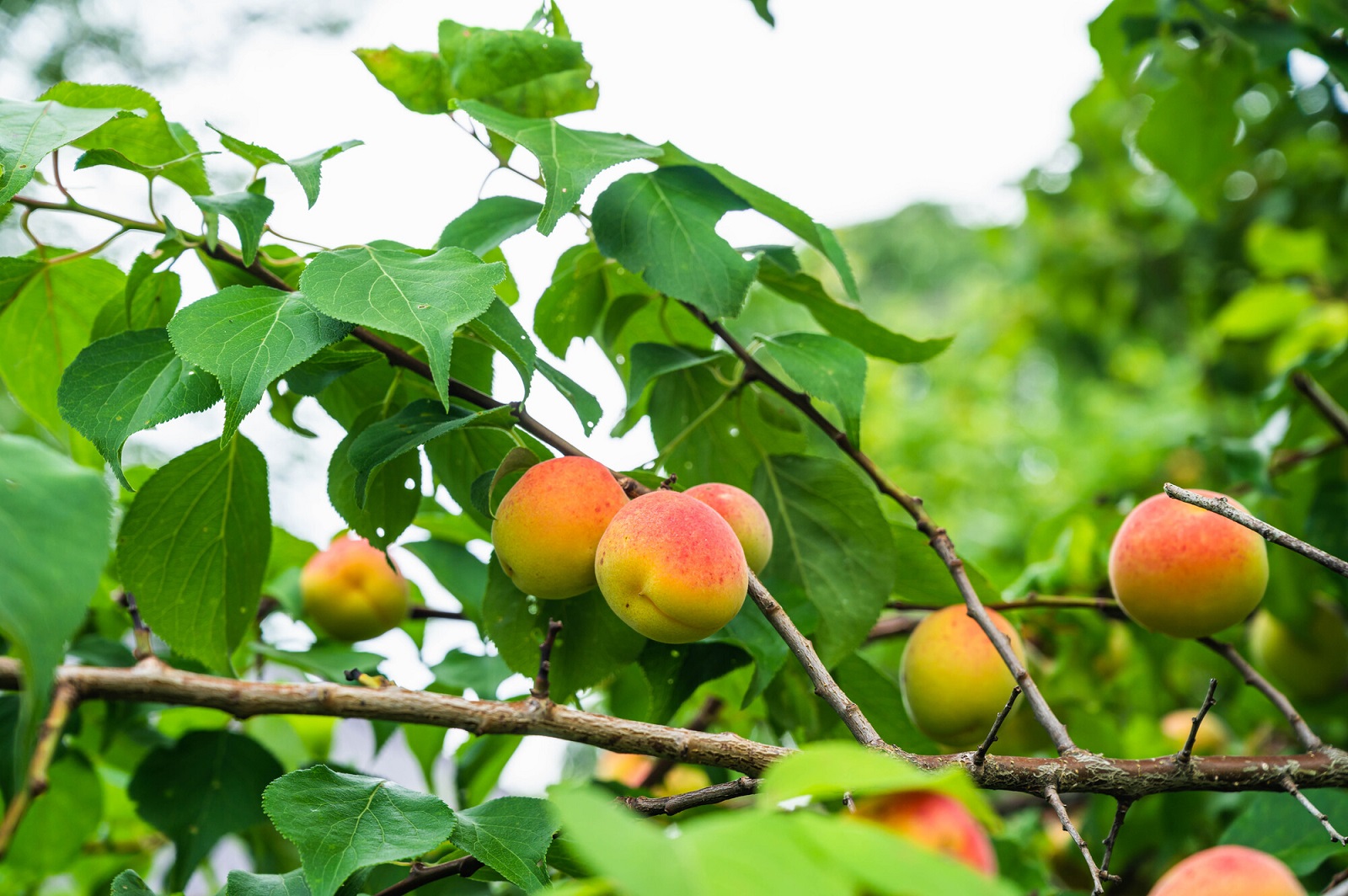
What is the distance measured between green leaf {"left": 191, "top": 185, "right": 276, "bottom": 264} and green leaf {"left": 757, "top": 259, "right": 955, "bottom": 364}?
1.38ft

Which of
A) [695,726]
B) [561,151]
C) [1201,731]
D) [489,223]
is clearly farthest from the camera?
[1201,731]

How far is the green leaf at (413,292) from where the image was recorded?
0.56 meters

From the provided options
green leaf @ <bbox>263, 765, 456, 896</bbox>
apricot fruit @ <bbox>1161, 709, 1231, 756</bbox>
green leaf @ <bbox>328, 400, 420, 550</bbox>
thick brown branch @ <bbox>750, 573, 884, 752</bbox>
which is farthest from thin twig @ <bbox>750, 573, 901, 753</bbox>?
apricot fruit @ <bbox>1161, 709, 1231, 756</bbox>

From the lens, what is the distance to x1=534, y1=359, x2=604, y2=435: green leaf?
72 centimetres

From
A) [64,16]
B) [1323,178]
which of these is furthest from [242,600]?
[64,16]

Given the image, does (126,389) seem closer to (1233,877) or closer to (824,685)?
(824,685)

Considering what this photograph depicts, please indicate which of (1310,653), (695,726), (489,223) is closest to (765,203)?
(489,223)

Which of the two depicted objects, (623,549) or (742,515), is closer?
(623,549)

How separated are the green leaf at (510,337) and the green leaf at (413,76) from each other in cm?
30

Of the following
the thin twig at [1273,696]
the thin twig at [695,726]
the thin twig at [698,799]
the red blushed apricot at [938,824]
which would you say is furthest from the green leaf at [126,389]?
the thin twig at [1273,696]

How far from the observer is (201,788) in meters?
0.95

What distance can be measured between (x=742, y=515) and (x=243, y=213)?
40 centimetres

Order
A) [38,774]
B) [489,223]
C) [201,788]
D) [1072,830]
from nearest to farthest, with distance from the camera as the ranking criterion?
[38,774]
[1072,830]
[489,223]
[201,788]

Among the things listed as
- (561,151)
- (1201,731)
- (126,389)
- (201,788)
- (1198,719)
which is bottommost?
(1201,731)
